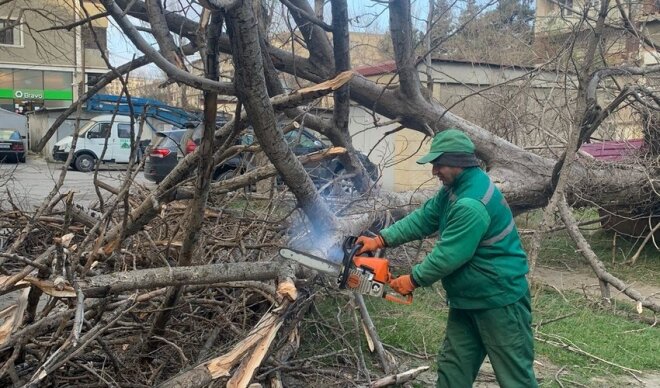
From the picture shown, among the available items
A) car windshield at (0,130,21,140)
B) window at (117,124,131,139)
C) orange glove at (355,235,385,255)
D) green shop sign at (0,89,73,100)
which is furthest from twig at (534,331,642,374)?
green shop sign at (0,89,73,100)

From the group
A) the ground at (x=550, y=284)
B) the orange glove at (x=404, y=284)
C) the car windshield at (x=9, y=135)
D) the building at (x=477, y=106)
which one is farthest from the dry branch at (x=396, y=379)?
the car windshield at (x=9, y=135)

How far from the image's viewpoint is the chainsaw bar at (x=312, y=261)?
3219mm

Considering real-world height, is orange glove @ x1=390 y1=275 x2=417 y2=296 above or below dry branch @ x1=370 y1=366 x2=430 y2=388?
above

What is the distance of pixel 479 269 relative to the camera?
10.6 feet

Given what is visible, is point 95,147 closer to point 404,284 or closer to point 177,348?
point 177,348

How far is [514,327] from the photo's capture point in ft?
10.7

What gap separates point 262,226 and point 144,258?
95 centimetres

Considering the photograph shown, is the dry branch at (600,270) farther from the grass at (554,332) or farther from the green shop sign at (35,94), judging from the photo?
the green shop sign at (35,94)

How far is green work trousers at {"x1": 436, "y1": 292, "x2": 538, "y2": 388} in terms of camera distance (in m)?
3.25

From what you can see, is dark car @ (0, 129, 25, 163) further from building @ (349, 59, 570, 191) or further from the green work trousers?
the green work trousers

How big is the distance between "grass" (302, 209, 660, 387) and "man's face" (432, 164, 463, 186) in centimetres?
137

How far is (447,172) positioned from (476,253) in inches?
17.7

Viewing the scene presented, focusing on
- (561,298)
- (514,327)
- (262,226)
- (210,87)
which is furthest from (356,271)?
(561,298)

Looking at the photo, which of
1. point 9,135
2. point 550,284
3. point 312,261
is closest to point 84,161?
point 9,135
